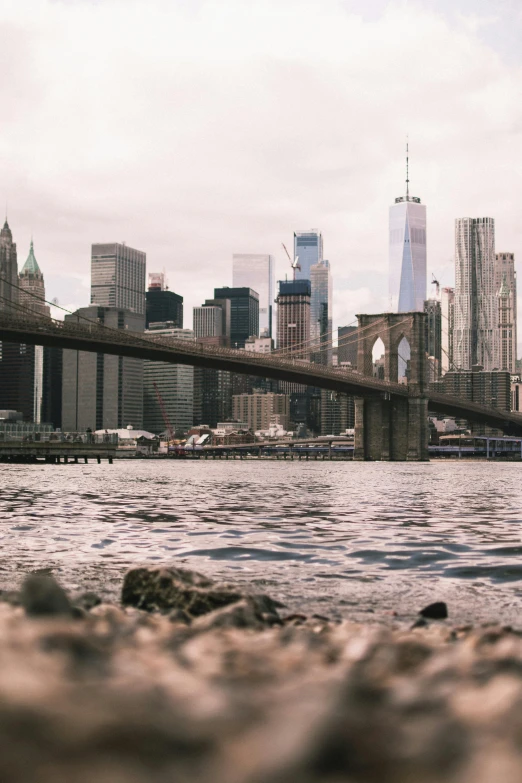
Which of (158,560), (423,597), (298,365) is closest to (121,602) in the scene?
(423,597)

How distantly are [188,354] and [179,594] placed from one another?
215 feet

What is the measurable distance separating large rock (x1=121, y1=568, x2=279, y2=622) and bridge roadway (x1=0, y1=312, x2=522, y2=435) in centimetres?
5583

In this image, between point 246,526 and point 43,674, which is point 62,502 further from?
point 43,674

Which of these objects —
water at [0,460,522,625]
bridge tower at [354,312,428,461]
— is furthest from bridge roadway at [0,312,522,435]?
water at [0,460,522,625]

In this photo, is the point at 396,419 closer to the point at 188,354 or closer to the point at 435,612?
the point at 188,354

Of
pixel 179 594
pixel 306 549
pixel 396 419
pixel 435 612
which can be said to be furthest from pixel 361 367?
pixel 179 594

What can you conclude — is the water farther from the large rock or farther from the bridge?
the bridge

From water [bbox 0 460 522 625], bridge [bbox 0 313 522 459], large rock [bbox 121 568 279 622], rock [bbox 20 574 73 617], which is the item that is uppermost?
bridge [bbox 0 313 522 459]

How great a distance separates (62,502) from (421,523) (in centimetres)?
1158

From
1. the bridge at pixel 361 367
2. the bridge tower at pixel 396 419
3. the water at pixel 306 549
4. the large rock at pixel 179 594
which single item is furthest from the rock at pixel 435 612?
the bridge tower at pixel 396 419

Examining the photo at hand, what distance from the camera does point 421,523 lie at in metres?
18.3

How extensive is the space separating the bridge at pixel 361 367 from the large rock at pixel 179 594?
56.0 metres

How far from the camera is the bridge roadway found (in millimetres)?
62500

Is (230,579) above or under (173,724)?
under
